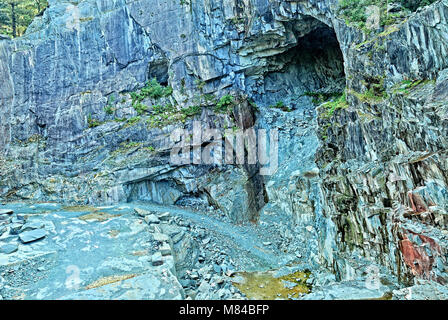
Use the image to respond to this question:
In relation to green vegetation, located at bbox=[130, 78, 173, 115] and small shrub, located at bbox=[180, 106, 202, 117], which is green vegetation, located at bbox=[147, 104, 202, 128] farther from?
green vegetation, located at bbox=[130, 78, 173, 115]

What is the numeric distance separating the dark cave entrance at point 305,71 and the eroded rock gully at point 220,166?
0.13m

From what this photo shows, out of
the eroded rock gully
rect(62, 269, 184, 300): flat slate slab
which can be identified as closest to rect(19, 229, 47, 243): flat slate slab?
the eroded rock gully

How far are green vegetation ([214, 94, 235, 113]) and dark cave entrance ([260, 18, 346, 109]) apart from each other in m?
3.44

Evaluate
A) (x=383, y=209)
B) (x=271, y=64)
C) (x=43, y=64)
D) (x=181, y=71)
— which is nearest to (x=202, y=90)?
(x=181, y=71)

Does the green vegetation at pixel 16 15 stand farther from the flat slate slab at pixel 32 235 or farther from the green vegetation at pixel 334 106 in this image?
the green vegetation at pixel 334 106

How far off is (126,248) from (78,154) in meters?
12.8

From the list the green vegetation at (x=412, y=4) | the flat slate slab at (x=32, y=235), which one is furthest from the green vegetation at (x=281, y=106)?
the flat slate slab at (x=32, y=235)

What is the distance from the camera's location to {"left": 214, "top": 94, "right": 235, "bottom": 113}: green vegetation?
20984mm

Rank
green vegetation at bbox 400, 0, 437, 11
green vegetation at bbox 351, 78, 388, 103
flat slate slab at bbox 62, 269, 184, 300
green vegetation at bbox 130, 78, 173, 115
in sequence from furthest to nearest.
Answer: green vegetation at bbox 130, 78, 173, 115 → green vegetation at bbox 400, 0, 437, 11 → green vegetation at bbox 351, 78, 388, 103 → flat slate slab at bbox 62, 269, 184, 300

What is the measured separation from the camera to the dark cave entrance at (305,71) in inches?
→ 891

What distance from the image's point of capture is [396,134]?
9.93 m

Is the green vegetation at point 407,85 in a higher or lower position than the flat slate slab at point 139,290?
higher
